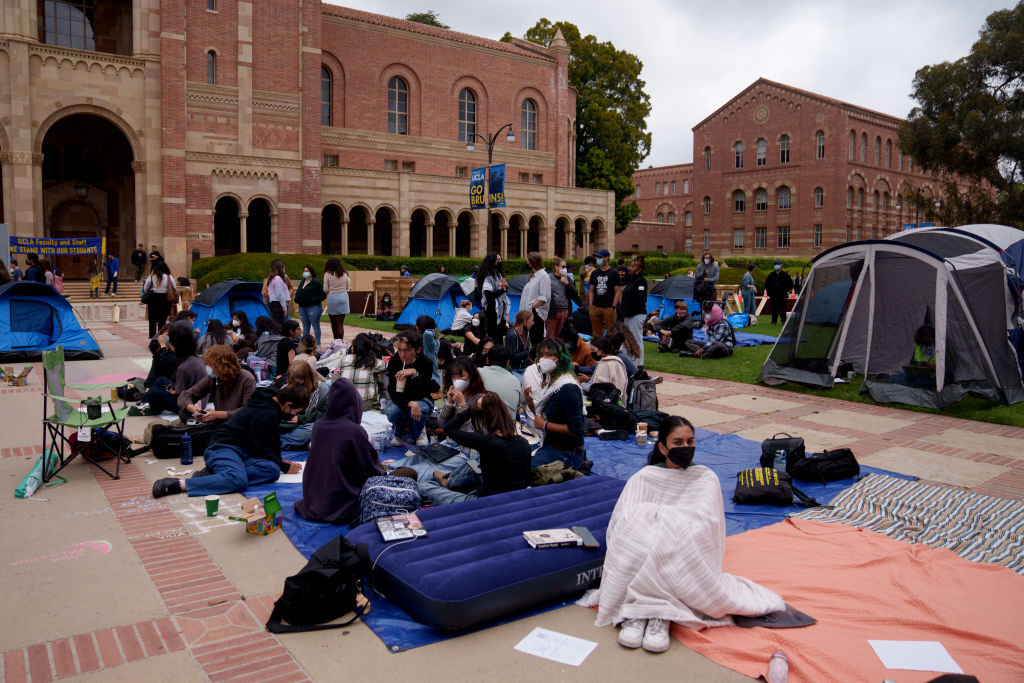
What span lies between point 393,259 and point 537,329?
2226 centimetres

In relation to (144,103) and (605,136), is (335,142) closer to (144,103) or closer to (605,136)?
(144,103)

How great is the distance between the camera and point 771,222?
174 ft

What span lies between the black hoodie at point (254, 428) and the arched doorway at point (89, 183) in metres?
31.5

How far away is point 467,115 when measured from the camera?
145 ft

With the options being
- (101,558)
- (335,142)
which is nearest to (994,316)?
(101,558)

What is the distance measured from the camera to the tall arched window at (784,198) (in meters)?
52.0

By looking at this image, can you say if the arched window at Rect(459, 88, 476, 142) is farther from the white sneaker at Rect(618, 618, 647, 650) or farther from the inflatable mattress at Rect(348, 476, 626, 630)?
the white sneaker at Rect(618, 618, 647, 650)

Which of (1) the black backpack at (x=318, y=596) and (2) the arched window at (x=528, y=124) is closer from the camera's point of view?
(1) the black backpack at (x=318, y=596)

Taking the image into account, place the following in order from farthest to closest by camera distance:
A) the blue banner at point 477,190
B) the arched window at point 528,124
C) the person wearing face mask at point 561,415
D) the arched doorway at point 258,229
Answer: the arched window at point 528,124, the arched doorway at point 258,229, the blue banner at point 477,190, the person wearing face mask at point 561,415

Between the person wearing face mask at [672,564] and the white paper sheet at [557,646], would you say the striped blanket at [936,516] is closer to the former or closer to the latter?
the person wearing face mask at [672,564]

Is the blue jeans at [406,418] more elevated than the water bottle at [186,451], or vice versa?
the blue jeans at [406,418]

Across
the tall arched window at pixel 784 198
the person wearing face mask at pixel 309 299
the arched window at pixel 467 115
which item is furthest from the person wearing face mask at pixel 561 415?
the tall arched window at pixel 784 198

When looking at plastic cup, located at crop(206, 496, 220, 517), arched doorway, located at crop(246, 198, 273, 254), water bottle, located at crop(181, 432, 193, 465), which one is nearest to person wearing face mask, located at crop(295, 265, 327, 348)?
water bottle, located at crop(181, 432, 193, 465)

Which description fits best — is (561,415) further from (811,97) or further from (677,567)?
(811,97)
